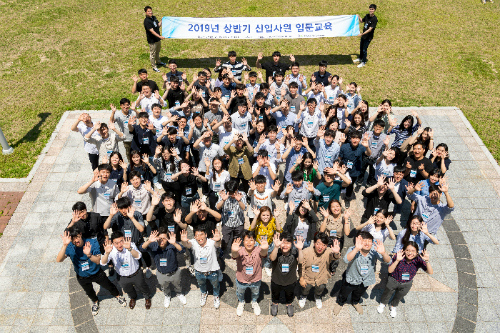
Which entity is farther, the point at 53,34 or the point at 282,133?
the point at 53,34

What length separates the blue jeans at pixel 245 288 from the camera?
766cm

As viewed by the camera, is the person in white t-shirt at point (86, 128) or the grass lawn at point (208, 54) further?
the grass lawn at point (208, 54)

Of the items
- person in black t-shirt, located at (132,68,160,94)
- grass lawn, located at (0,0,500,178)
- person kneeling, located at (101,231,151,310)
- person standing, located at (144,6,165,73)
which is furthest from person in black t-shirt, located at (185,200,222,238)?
A: person standing, located at (144,6,165,73)

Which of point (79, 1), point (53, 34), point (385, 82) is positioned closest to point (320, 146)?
point (385, 82)

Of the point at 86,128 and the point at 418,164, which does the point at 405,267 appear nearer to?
the point at 418,164

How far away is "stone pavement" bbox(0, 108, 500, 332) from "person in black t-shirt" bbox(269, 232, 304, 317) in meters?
1.12

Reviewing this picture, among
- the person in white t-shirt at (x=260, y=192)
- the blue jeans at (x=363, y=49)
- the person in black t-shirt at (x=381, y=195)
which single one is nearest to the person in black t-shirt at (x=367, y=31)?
the blue jeans at (x=363, y=49)

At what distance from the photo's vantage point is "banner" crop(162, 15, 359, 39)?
16.8 meters

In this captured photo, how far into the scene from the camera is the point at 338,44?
19.0 m

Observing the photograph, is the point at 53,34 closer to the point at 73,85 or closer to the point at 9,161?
the point at 73,85

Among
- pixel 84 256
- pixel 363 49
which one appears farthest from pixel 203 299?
pixel 363 49

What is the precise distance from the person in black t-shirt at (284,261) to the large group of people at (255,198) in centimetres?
3

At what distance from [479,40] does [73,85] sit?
21.3 metres

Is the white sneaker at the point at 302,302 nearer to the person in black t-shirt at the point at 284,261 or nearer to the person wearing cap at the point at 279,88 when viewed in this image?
the person in black t-shirt at the point at 284,261
